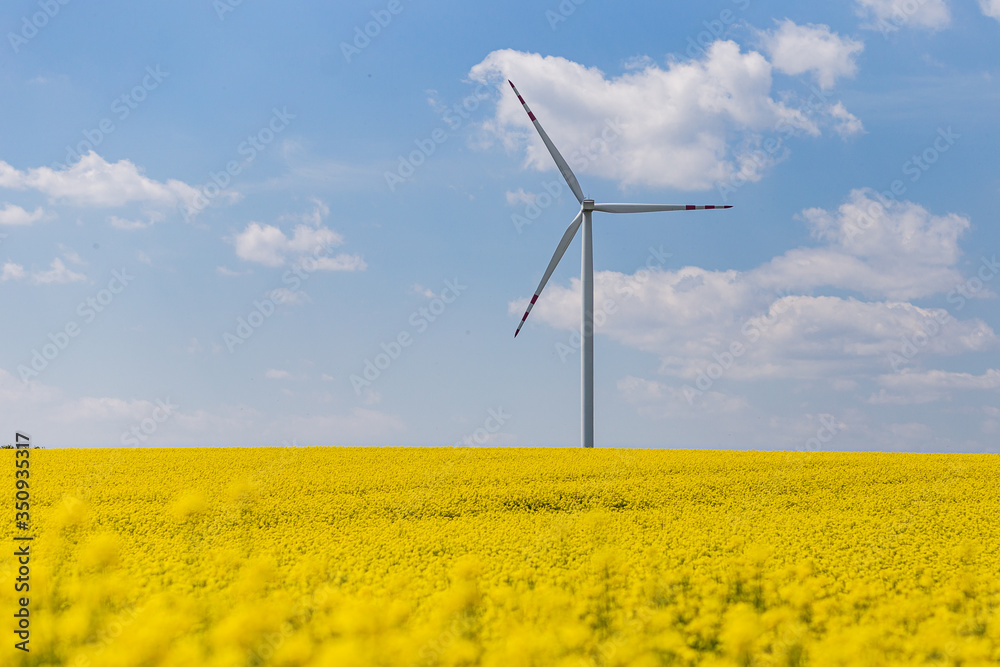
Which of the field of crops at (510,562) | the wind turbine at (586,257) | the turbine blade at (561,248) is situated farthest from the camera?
the turbine blade at (561,248)

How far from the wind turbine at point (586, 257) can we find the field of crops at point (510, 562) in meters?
5.79

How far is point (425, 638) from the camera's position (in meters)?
7.95

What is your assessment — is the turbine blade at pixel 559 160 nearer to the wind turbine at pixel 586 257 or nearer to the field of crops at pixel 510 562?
the wind turbine at pixel 586 257

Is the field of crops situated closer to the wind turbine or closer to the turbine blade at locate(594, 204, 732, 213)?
the wind turbine

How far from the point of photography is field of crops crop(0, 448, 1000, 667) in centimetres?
841

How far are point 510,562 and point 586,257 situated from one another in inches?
844

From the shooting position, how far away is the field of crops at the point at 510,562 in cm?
841

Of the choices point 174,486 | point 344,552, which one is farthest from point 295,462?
point 344,552

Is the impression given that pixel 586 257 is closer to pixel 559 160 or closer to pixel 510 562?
pixel 559 160

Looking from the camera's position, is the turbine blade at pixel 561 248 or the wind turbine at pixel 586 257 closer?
the wind turbine at pixel 586 257

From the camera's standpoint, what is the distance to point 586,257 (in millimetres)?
32625

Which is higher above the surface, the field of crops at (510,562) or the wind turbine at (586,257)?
the wind turbine at (586,257)

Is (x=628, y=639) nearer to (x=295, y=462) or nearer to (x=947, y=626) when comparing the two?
(x=947, y=626)

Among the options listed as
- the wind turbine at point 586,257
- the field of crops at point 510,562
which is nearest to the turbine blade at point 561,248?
the wind turbine at point 586,257
